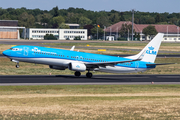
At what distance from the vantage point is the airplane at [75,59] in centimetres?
4253

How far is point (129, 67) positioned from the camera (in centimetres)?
4544

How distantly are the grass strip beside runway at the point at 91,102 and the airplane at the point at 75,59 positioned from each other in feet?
27.7

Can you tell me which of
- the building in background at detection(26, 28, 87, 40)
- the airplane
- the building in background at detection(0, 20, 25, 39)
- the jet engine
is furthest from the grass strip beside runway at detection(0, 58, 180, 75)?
the building in background at detection(26, 28, 87, 40)

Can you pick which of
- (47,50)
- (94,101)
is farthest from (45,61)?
(94,101)

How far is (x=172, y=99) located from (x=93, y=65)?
18121mm

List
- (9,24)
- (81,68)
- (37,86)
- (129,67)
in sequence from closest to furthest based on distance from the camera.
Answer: (37,86)
(81,68)
(129,67)
(9,24)

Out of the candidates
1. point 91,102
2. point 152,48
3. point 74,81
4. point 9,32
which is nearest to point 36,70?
point 74,81

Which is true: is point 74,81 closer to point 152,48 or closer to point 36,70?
point 152,48

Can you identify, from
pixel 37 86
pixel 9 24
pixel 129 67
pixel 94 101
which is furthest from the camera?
pixel 9 24

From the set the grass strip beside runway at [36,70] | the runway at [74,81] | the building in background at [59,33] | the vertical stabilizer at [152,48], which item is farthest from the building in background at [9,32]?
the vertical stabilizer at [152,48]

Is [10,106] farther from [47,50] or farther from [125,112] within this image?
[47,50]

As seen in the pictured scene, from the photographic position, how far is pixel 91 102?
2530 cm

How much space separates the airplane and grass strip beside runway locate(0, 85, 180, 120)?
27.7 ft

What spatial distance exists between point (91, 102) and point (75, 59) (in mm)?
18622
